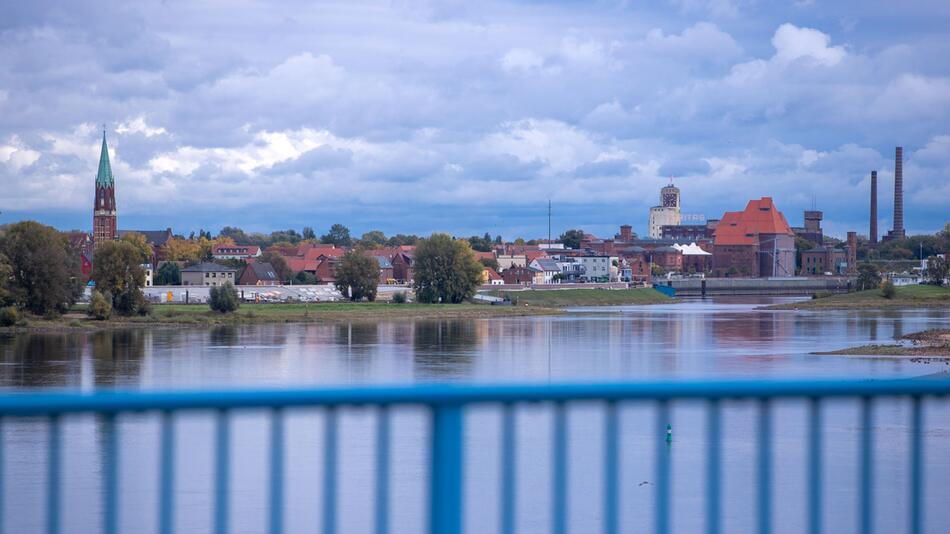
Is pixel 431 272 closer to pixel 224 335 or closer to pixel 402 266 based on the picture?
pixel 224 335

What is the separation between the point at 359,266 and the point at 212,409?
188 ft

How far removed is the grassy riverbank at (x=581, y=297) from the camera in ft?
225

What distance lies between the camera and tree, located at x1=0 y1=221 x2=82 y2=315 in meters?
44.1

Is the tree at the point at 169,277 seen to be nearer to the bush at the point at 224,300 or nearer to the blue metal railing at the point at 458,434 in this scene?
the bush at the point at 224,300

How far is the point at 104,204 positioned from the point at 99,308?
177 feet

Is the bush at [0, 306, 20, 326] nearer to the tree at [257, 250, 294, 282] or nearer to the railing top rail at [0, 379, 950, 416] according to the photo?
the tree at [257, 250, 294, 282]

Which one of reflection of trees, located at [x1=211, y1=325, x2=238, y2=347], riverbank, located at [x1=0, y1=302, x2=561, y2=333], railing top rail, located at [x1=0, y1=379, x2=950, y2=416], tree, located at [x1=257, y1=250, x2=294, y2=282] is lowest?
reflection of trees, located at [x1=211, y1=325, x2=238, y2=347]

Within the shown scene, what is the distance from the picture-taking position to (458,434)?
121 inches

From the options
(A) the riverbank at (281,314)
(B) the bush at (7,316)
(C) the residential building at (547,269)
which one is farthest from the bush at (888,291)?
(B) the bush at (7,316)

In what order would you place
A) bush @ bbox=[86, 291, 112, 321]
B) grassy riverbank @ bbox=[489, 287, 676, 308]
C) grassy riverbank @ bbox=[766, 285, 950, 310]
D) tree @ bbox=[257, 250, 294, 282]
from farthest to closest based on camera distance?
tree @ bbox=[257, 250, 294, 282] < grassy riverbank @ bbox=[489, 287, 676, 308] < grassy riverbank @ bbox=[766, 285, 950, 310] < bush @ bbox=[86, 291, 112, 321]

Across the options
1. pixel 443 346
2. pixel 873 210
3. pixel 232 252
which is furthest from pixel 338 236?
pixel 443 346

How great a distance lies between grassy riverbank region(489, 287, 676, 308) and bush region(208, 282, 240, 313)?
20.7m

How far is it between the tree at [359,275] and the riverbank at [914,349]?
33172 millimetres

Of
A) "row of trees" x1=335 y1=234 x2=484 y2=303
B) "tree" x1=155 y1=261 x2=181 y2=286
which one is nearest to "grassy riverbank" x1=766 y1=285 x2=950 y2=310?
"row of trees" x1=335 y1=234 x2=484 y2=303
